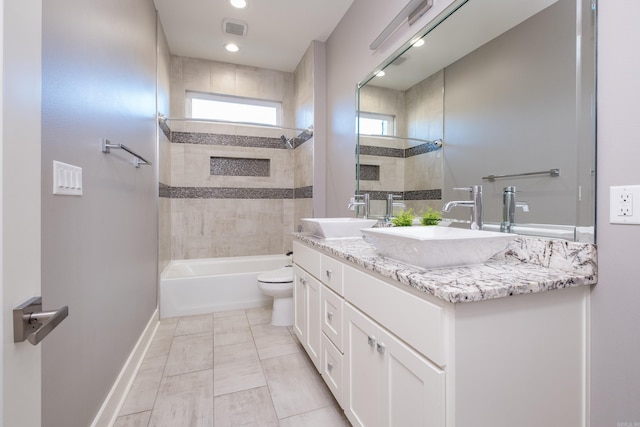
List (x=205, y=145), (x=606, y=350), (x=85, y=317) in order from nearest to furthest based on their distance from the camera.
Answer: (x=606, y=350), (x=85, y=317), (x=205, y=145)

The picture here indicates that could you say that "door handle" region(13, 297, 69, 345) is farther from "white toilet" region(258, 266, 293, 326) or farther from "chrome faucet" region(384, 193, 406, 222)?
"white toilet" region(258, 266, 293, 326)

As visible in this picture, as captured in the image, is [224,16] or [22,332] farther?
[224,16]

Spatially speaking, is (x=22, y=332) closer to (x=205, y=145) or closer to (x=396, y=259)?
(x=396, y=259)

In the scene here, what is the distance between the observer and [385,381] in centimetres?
100

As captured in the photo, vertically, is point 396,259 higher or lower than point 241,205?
lower

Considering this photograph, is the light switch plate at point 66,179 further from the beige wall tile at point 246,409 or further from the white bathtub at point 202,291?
the white bathtub at point 202,291

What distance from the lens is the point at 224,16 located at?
2.59 meters

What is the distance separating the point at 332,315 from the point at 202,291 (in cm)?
179

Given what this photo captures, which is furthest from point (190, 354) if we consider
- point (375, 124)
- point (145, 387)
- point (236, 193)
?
point (375, 124)

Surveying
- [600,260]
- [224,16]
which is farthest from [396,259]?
[224,16]

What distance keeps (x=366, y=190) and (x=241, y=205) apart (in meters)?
1.89

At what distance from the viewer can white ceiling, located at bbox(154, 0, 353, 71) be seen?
96.7 inches

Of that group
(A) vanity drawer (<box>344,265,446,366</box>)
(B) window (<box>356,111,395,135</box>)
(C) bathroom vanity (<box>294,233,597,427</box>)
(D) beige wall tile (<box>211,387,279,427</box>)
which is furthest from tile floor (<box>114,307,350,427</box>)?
(B) window (<box>356,111,395,135</box>)

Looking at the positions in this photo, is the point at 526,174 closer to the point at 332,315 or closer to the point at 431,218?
the point at 431,218
